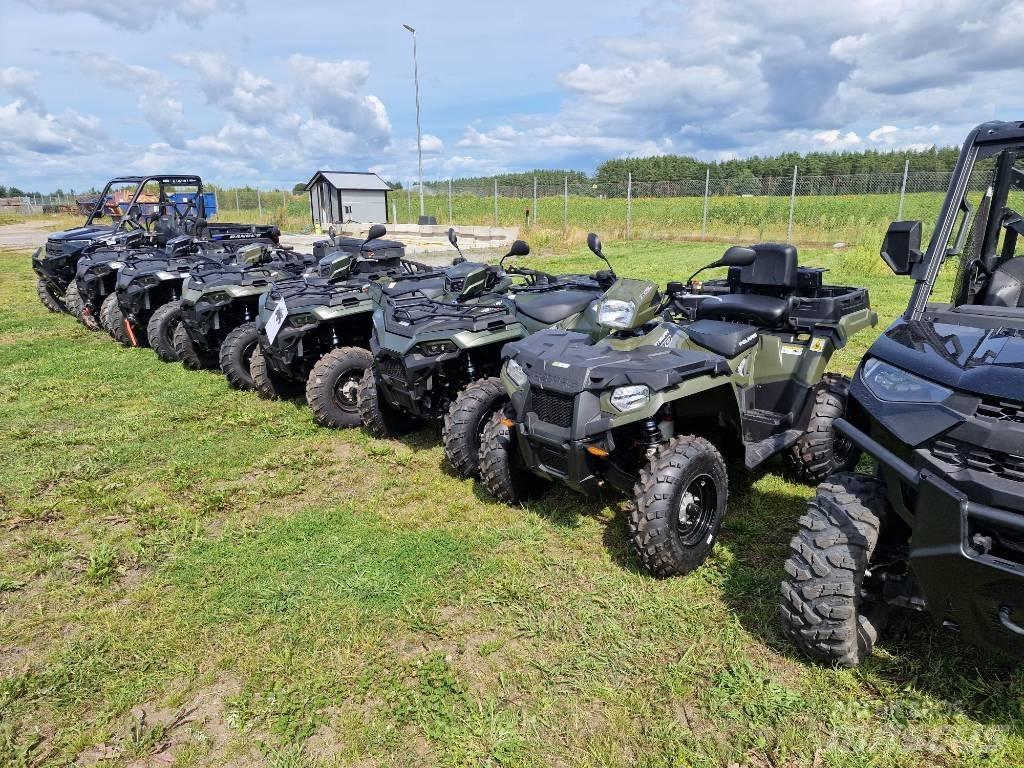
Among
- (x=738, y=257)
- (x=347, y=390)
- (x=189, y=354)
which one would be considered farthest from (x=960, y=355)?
(x=189, y=354)

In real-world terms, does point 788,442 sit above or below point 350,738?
above

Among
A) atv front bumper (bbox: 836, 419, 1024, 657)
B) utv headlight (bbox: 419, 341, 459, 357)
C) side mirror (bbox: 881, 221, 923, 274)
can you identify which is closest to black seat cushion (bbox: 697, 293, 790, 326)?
side mirror (bbox: 881, 221, 923, 274)

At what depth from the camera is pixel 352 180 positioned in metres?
31.0

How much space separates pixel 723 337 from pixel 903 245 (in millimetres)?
1244

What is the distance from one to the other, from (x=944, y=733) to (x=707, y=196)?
22.8m

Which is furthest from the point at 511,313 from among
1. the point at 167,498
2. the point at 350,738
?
the point at 350,738

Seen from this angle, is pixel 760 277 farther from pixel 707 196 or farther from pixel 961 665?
pixel 707 196

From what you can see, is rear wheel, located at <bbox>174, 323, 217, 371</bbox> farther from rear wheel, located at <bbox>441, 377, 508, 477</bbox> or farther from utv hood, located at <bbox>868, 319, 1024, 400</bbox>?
utv hood, located at <bbox>868, 319, 1024, 400</bbox>

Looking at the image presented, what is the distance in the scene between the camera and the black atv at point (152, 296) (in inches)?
339

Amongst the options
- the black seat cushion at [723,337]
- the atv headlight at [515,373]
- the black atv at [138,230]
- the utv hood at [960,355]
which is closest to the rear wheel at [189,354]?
the black atv at [138,230]

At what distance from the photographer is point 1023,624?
6.83 ft

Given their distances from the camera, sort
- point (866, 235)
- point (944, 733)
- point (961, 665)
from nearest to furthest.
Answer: point (944, 733) < point (961, 665) < point (866, 235)

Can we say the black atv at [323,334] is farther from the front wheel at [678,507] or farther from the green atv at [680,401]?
the front wheel at [678,507]

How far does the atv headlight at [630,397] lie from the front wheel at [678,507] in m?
0.32
